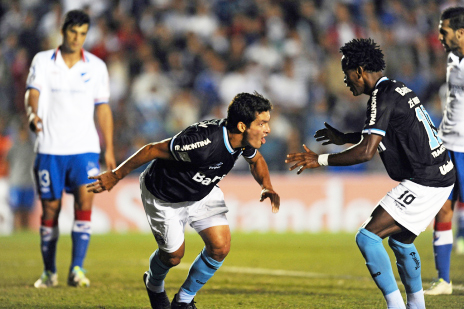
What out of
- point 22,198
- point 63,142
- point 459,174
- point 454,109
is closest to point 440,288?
point 459,174

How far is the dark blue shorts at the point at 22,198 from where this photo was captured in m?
13.8

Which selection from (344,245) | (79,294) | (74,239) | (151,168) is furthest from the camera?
(344,245)

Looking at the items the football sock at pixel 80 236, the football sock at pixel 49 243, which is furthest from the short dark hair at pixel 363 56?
the football sock at pixel 49 243

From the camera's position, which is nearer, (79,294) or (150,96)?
(79,294)

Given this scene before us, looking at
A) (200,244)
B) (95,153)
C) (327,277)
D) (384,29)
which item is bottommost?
(200,244)

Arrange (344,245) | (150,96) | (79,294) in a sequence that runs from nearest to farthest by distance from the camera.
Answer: (79,294) < (344,245) < (150,96)

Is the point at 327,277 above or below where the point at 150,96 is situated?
below

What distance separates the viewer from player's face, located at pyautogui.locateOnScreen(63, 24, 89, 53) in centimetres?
706

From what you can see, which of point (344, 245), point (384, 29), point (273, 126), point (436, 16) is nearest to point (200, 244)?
point (344, 245)

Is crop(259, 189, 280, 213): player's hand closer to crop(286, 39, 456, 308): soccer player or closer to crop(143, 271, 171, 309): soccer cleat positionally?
crop(286, 39, 456, 308): soccer player

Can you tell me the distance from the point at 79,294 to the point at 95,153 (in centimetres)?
165

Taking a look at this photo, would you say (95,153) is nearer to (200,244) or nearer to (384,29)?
(200,244)

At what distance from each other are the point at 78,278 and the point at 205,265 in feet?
7.34

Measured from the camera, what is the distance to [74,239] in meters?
7.19
